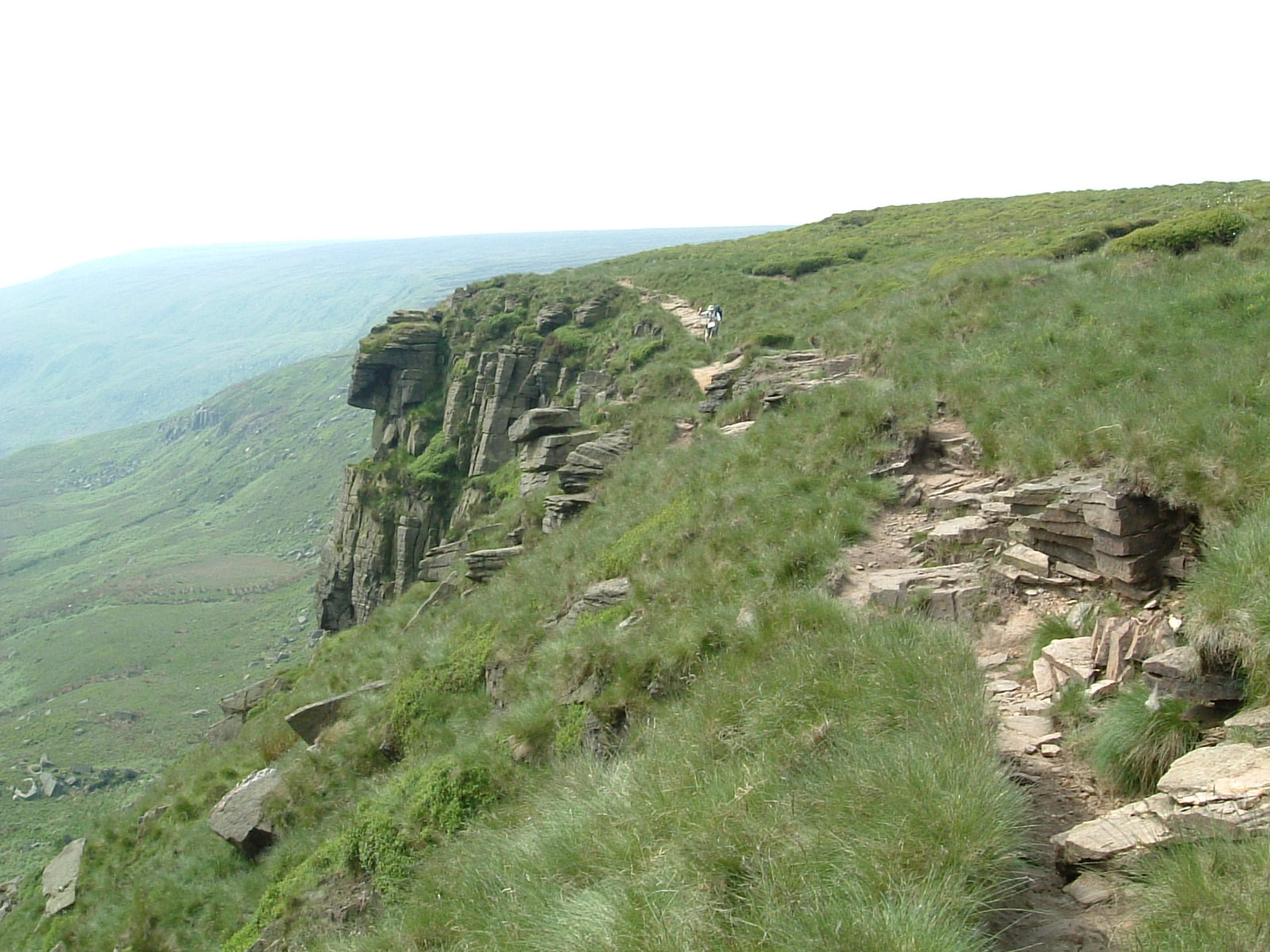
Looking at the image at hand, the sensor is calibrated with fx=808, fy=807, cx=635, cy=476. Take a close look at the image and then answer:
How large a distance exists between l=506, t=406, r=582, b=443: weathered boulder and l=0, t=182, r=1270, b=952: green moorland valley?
1.11 meters

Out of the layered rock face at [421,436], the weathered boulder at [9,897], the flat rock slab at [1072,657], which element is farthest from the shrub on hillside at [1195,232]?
the weathered boulder at [9,897]

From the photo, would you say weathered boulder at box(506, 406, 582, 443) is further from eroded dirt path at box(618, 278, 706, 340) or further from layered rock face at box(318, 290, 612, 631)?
eroded dirt path at box(618, 278, 706, 340)

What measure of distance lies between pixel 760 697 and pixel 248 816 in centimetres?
980

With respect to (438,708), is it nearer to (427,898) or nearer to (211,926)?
(211,926)

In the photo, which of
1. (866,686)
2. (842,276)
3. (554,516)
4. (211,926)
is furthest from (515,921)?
(842,276)

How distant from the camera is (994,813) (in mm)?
4277

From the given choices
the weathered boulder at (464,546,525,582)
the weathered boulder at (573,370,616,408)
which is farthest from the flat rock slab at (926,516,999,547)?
the weathered boulder at (573,370,616,408)

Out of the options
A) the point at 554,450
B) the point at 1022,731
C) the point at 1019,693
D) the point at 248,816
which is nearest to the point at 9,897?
the point at 248,816

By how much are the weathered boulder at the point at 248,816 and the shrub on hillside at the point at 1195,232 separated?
19.8 meters

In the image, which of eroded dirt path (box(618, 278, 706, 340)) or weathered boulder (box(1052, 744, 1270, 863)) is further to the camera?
eroded dirt path (box(618, 278, 706, 340))

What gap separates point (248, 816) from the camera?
1238cm

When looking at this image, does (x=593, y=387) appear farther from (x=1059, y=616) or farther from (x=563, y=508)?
(x=1059, y=616)

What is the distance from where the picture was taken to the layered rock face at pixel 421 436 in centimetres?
3656

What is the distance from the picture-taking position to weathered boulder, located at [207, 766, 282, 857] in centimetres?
1205
